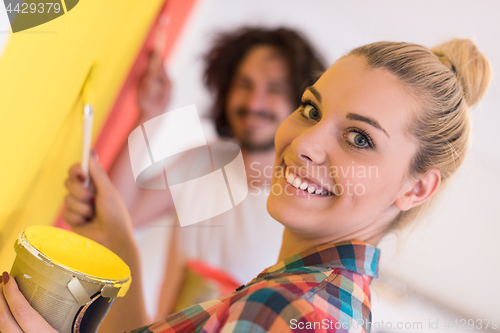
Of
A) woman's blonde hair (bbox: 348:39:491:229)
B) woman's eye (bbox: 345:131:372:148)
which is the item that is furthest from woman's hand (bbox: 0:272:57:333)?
woman's blonde hair (bbox: 348:39:491:229)

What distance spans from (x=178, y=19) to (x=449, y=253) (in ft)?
4.87

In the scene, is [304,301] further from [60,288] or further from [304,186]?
[60,288]

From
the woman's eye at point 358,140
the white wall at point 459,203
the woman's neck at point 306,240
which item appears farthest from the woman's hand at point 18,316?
the white wall at point 459,203

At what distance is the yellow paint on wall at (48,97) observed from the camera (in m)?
0.66

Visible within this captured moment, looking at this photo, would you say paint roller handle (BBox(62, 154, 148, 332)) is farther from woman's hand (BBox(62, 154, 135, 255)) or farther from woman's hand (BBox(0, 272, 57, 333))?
woman's hand (BBox(0, 272, 57, 333))

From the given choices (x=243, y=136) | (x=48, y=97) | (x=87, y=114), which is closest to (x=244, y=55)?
(x=243, y=136)

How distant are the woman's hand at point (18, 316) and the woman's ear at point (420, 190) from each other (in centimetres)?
69

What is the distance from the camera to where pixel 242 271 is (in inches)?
62.3

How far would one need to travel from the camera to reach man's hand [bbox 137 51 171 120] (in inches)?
56.2

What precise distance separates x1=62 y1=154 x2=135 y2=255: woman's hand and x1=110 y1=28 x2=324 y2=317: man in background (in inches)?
17.8

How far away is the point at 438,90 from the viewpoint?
2.47 feet

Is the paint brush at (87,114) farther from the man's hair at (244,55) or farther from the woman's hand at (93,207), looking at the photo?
the man's hair at (244,55)

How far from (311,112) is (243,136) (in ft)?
2.80

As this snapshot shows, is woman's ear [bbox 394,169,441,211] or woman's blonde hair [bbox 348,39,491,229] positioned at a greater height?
woman's blonde hair [bbox 348,39,491,229]
